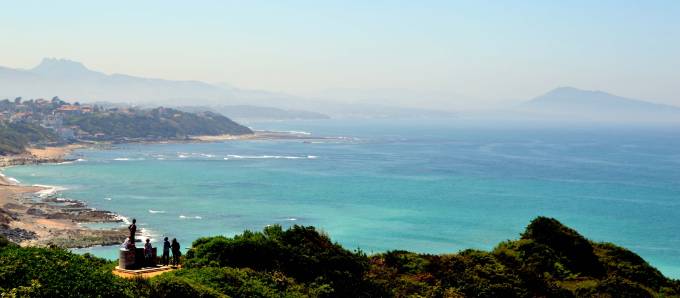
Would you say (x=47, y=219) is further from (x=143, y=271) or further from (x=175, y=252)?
(x=143, y=271)

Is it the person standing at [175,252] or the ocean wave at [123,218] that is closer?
the person standing at [175,252]

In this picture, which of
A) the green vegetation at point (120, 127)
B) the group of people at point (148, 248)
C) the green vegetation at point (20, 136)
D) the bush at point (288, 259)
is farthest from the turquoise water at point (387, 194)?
the bush at point (288, 259)

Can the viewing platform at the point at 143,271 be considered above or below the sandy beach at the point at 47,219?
above

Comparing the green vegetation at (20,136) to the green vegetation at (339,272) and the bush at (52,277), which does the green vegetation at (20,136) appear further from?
the bush at (52,277)

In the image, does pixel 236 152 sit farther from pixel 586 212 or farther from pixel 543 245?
pixel 543 245

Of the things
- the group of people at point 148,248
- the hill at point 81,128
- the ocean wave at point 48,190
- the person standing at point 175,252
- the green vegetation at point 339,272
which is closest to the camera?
the green vegetation at point 339,272

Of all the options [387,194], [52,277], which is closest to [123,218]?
[387,194]

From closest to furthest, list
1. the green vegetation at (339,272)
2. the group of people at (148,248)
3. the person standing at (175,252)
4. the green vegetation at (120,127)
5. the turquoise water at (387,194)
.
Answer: the green vegetation at (339,272) → the group of people at (148,248) → the person standing at (175,252) → the turquoise water at (387,194) → the green vegetation at (120,127)
